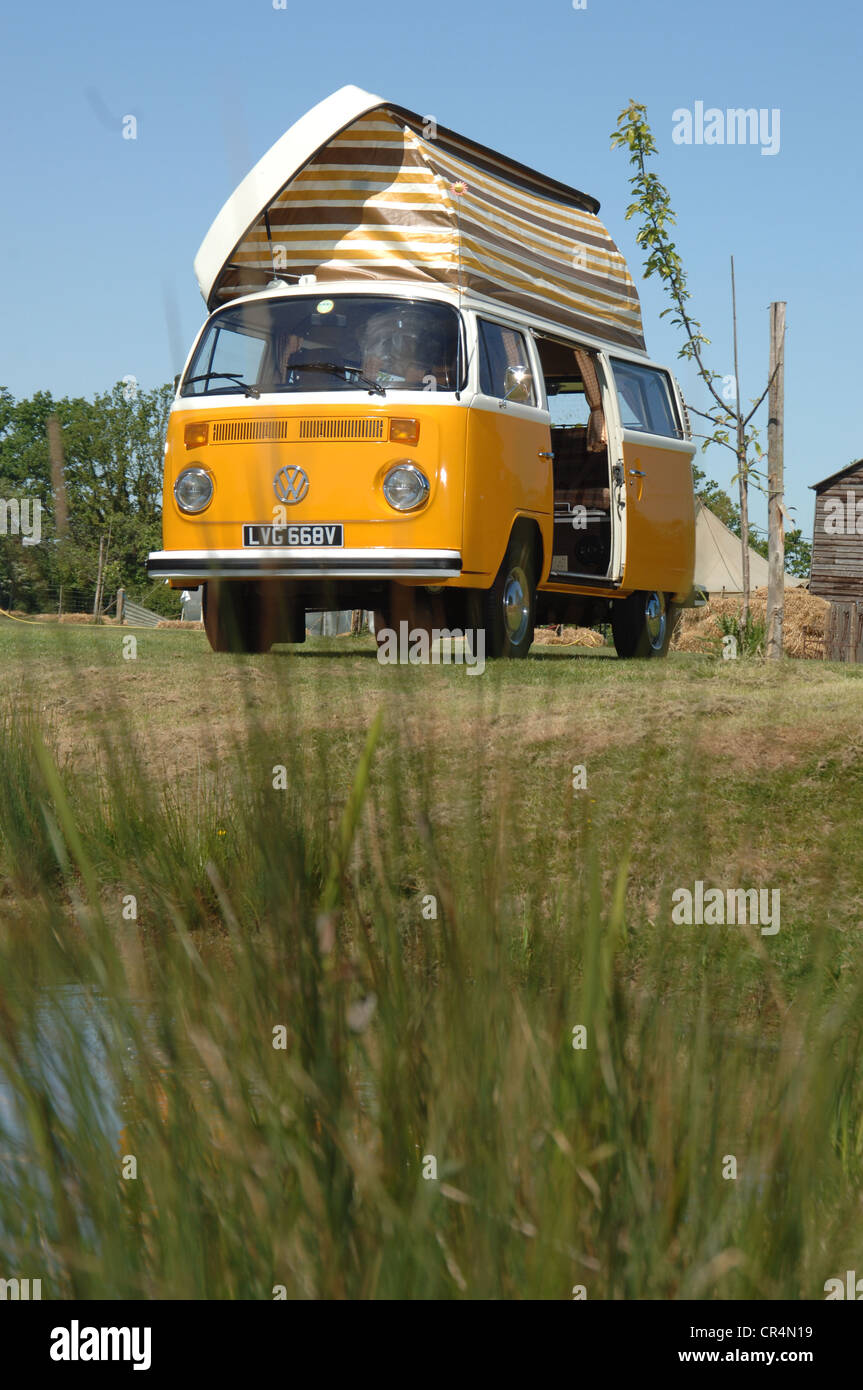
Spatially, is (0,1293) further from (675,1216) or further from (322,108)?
(322,108)

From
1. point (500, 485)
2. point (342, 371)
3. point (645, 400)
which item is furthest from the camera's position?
point (645, 400)

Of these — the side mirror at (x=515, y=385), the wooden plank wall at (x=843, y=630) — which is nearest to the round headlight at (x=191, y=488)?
the side mirror at (x=515, y=385)

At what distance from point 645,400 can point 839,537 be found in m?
32.4

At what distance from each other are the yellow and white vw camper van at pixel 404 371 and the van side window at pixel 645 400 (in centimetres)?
25

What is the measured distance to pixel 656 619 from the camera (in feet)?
39.1

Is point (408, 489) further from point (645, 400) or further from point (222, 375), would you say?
point (645, 400)

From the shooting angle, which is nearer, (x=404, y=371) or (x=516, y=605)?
(x=404, y=371)

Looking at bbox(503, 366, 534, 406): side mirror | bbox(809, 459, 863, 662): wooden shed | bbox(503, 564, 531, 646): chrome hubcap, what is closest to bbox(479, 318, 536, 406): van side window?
bbox(503, 366, 534, 406): side mirror

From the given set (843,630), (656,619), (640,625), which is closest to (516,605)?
(640,625)

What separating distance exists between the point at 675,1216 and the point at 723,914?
17.3 inches

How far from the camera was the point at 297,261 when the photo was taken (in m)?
9.52

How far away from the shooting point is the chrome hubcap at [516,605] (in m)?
9.38

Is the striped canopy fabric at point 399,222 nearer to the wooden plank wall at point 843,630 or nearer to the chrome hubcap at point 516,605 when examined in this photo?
the chrome hubcap at point 516,605
